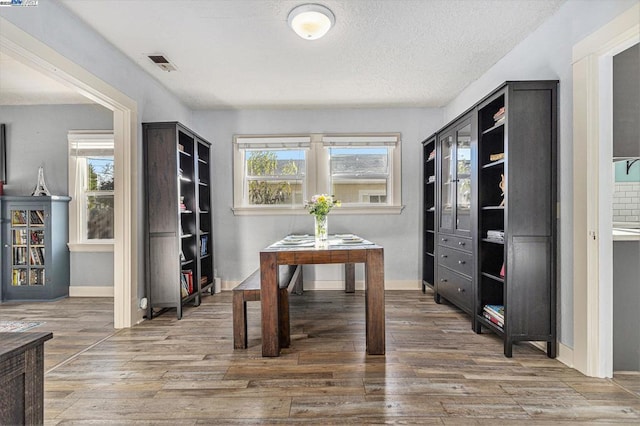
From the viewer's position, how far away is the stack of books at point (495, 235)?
262 cm

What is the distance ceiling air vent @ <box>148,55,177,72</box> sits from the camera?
3.13 metres

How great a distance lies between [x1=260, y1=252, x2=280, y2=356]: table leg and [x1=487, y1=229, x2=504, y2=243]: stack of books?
5.76 feet

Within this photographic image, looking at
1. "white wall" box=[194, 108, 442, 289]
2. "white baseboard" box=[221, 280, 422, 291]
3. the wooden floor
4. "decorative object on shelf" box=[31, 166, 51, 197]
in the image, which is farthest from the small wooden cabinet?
"white baseboard" box=[221, 280, 422, 291]

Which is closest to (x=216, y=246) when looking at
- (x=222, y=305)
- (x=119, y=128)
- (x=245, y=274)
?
(x=245, y=274)

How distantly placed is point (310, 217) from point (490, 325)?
264 centimetres

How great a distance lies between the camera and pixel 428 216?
14.6 feet

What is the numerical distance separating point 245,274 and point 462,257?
2.85 meters

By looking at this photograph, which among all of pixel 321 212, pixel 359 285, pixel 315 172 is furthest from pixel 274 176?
pixel 359 285

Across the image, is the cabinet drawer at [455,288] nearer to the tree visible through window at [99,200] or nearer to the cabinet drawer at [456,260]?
the cabinet drawer at [456,260]

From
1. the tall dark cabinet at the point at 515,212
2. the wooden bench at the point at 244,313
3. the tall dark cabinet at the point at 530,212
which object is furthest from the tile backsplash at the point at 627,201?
the wooden bench at the point at 244,313

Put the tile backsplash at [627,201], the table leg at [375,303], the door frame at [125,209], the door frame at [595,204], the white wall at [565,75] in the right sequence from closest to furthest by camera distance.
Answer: the door frame at [595,204] → the white wall at [565,75] → the table leg at [375,303] → the tile backsplash at [627,201] → the door frame at [125,209]

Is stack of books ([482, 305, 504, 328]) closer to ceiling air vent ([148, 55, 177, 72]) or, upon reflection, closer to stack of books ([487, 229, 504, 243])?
stack of books ([487, 229, 504, 243])

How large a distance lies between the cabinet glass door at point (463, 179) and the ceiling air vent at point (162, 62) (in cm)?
290

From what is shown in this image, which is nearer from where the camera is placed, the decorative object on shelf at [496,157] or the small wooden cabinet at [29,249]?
the decorative object on shelf at [496,157]
